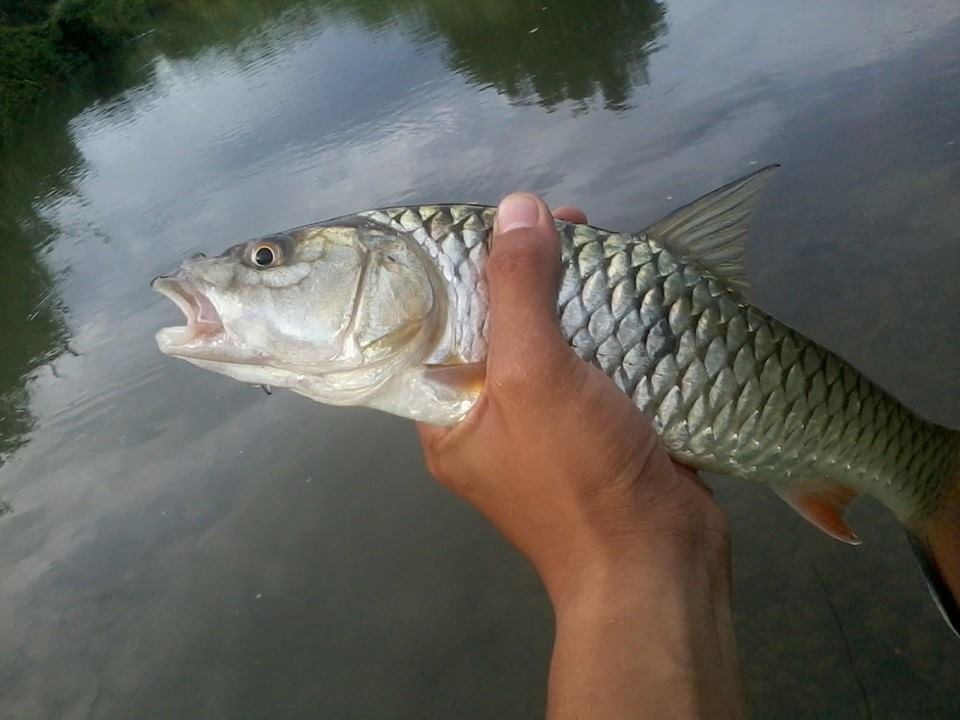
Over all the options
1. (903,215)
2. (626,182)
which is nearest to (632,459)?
(903,215)

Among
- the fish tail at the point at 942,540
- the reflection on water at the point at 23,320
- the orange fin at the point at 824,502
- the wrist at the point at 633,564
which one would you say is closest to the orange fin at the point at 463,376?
the wrist at the point at 633,564

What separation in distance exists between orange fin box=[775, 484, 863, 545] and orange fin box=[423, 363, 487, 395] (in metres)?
0.87

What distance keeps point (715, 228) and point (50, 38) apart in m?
42.5

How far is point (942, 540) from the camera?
1933 millimetres

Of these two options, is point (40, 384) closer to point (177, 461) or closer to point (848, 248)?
point (177, 461)

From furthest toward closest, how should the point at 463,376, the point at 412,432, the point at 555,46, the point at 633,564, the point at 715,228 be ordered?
the point at 555,46 → the point at 412,432 → the point at 715,228 → the point at 463,376 → the point at 633,564

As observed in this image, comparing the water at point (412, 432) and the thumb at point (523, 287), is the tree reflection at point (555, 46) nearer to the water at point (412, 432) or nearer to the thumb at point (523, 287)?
the water at point (412, 432)

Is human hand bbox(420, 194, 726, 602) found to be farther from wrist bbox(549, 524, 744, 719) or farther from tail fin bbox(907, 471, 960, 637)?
tail fin bbox(907, 471, 960, 637)

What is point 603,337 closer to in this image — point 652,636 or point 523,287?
point 523,287

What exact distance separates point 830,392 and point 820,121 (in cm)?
429

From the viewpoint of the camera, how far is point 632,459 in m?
1.59

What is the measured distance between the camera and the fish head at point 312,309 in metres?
1.69

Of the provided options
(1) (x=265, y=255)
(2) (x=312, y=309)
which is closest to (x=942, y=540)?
(2) (x=312, y=309)

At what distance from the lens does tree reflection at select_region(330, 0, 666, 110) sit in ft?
26.6
